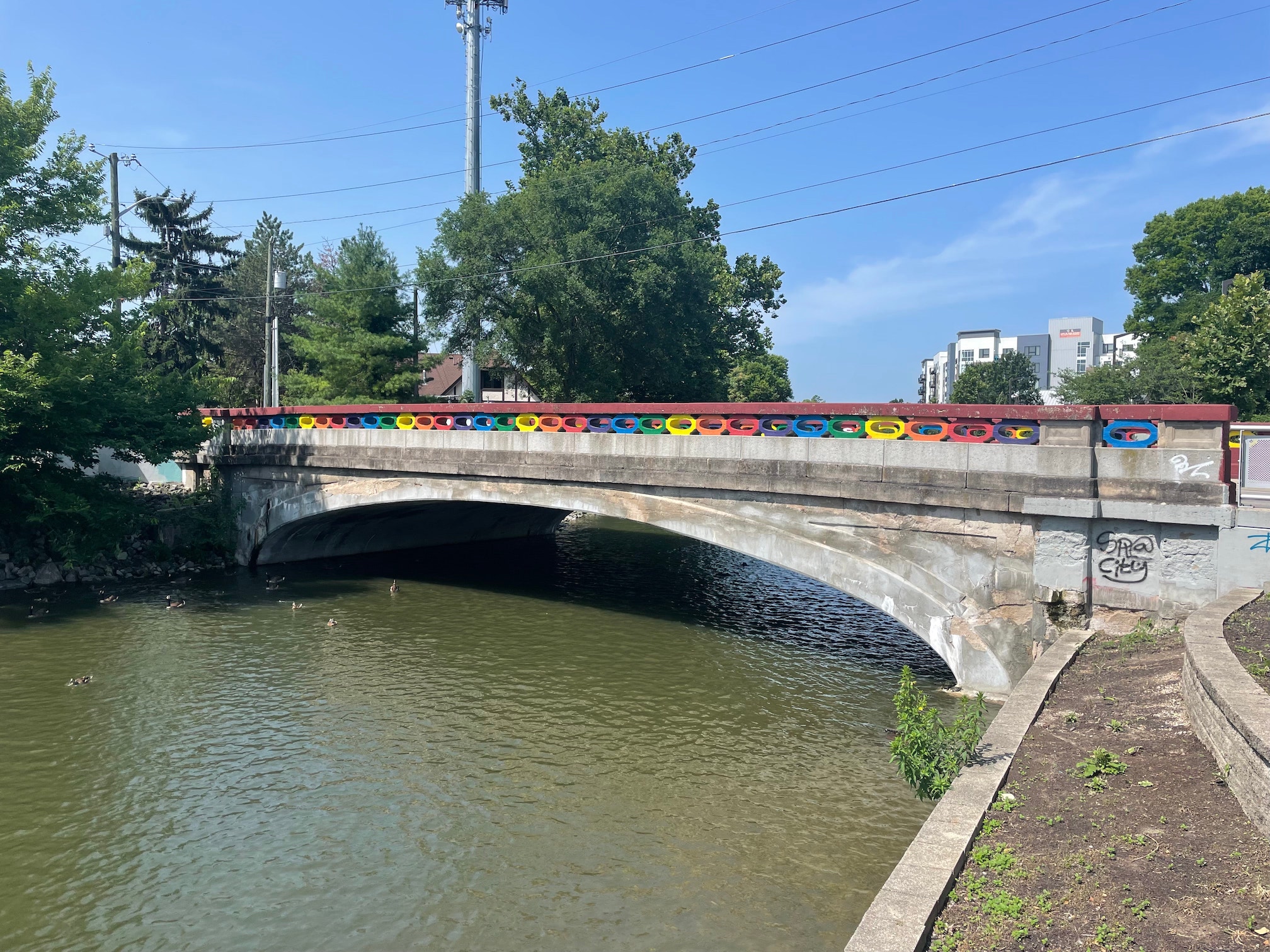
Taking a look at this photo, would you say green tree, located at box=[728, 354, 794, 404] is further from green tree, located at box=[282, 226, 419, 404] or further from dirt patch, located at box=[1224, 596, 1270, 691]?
dirt patch, located at box=[1224, 596, 1270, 691]

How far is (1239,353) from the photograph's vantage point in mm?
29281

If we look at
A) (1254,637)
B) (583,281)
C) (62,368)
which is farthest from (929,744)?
(583,281)

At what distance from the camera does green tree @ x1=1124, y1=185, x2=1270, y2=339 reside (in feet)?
166

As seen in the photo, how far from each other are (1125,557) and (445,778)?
8.12m

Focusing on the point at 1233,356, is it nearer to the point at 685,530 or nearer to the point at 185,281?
the point at 685,530

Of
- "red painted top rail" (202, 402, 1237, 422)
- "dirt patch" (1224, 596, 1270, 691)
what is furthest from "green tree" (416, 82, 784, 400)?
"dirt patch" (1224, 596, 1270, 691)

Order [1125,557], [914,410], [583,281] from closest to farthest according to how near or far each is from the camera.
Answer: [1125,557]
[914,410]
[583,281]

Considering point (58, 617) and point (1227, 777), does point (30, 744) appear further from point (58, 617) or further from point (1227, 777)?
point (1227, 777)

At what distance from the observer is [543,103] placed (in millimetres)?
40906

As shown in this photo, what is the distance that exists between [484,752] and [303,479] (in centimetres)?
1197

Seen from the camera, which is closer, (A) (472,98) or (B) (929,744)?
(B) (929,744)

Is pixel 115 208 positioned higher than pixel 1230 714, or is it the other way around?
pixel 115 208

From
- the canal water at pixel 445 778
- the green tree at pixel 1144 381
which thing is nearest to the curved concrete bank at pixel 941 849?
the canal water at pixel 445 778

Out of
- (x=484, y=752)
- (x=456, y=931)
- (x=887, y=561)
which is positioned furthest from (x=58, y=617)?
(x=887, y=561)
